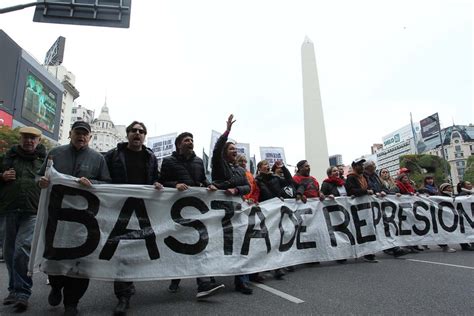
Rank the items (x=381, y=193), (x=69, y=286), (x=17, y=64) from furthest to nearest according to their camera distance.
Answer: (x=17, y=64)
(x=381, y=193)
(x=69, y=286)

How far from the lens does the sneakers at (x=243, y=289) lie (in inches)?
143

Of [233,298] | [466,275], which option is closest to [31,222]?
[233,298]

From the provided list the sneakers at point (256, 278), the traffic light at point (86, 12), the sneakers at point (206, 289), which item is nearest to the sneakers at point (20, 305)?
the sneakers at point (206, 289)

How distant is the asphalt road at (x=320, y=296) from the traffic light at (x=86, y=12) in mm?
4995

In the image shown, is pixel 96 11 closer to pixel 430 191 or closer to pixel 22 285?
pixel 22 285

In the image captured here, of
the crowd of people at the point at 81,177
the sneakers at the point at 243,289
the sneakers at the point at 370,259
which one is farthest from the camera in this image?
the sneakers at the point at 370,259

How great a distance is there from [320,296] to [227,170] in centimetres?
180

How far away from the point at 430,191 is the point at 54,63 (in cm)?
7884

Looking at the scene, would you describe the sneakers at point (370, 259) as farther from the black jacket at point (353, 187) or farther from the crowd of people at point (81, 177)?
the crowd of people at point (81, 177)

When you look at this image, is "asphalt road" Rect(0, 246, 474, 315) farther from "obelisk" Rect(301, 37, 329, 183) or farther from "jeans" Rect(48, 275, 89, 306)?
"obelisk" Rect(301, 37, 329, 183)

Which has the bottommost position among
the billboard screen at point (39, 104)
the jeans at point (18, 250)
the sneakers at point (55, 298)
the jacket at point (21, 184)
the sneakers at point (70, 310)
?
the sneakers at point (70, 310)

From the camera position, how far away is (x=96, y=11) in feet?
23.0

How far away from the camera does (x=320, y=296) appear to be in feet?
11.1

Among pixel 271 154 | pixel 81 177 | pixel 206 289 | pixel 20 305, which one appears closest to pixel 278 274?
pixel 206 289
